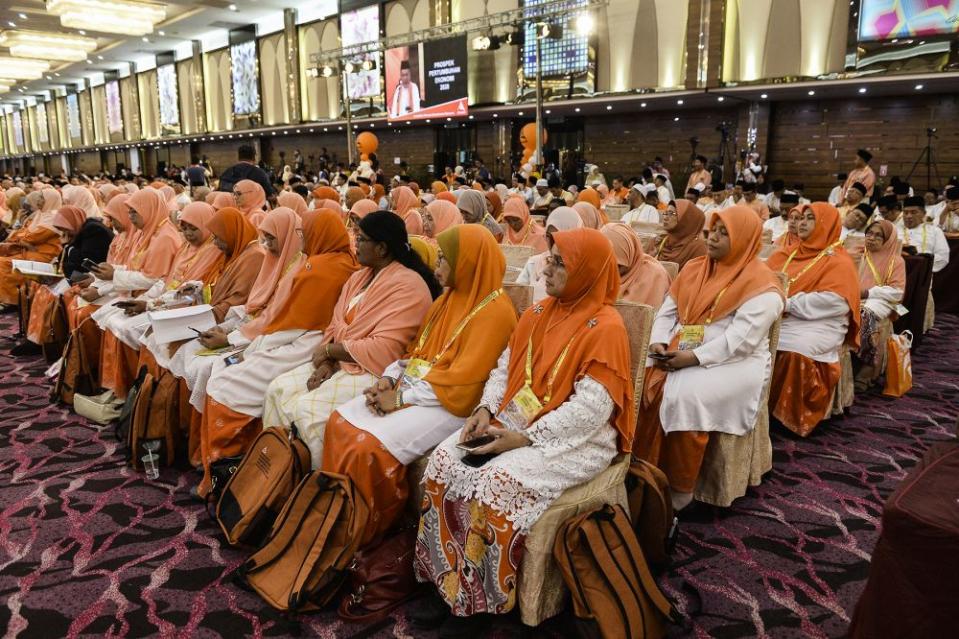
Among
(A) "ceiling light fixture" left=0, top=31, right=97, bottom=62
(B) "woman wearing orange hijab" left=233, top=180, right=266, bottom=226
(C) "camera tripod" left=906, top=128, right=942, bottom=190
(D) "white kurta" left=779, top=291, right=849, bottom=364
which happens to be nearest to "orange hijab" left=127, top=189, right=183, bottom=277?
(B) "woman wearing orange hijab" left=233, top=180, right=266, bottom=226

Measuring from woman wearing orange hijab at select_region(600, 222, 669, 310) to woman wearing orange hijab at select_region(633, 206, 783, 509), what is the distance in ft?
0.84

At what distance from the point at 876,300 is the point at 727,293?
210cm

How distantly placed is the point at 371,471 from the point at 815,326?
101 inches

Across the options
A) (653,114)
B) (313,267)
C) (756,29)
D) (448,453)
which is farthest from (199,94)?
(448,453)

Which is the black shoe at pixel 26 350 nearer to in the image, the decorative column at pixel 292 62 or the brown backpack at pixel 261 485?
the brown backpack at pixel 261 485

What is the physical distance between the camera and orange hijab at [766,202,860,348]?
3477mm

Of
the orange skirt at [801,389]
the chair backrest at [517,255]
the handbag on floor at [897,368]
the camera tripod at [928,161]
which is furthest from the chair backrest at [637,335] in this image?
the camera tripod at [928,161]

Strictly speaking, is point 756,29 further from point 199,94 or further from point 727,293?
point 199,94

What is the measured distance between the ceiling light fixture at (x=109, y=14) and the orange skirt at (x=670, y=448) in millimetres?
15192

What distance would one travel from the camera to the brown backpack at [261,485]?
7.45ft

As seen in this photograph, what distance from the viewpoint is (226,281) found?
3531 mm

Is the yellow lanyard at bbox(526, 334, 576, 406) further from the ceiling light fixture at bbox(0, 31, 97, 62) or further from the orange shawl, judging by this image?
the ceiling light fixture at bbox(0, 31, 97, 62)

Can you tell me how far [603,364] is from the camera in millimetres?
1945

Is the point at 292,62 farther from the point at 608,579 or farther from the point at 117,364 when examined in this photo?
the point at 608,579
